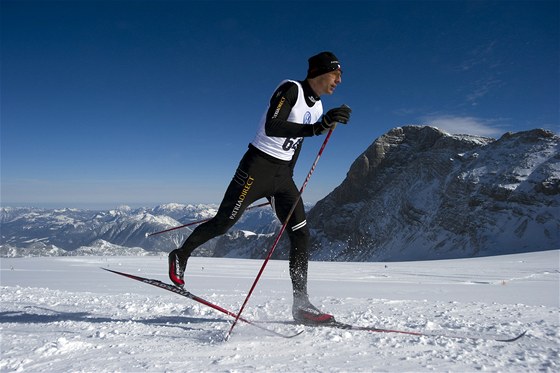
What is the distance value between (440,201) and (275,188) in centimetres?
10304

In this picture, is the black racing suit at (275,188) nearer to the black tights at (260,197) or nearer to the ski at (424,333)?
the black tights at (260,197)

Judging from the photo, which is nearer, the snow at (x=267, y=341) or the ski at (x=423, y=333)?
the snow at (x=267, y=341)

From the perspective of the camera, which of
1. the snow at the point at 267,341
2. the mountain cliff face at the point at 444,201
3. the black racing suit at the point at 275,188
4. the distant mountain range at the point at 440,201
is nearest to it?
the snow at the point at 267,341

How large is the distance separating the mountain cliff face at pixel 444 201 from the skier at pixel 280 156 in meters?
79.9

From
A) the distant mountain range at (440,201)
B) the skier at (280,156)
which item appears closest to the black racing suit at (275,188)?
the skier at (280,156)

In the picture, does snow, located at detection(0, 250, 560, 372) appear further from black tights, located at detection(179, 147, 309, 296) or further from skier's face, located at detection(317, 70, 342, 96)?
skier's face, located at detection(317, 70, 342, 96)

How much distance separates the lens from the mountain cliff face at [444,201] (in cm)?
7831

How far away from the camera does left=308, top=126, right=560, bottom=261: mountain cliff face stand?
3083 inches

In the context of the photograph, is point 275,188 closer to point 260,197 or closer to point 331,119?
point 260,197

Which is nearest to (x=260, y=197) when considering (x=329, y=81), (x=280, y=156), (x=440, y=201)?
(x=280, y=156)

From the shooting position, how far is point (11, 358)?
2748 millimetres

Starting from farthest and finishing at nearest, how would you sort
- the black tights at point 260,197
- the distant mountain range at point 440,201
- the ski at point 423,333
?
1. the distant mountain range at point 440,201
2. the black tights at point 260,197
3. the ski at point 423,333

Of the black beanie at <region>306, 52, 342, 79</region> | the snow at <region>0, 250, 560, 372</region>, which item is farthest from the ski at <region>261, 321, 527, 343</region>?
the black beanie at <region>306, 52, 342, 79</region>

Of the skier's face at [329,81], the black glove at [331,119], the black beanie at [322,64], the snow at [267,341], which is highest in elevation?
the black beanie at [322,64]
